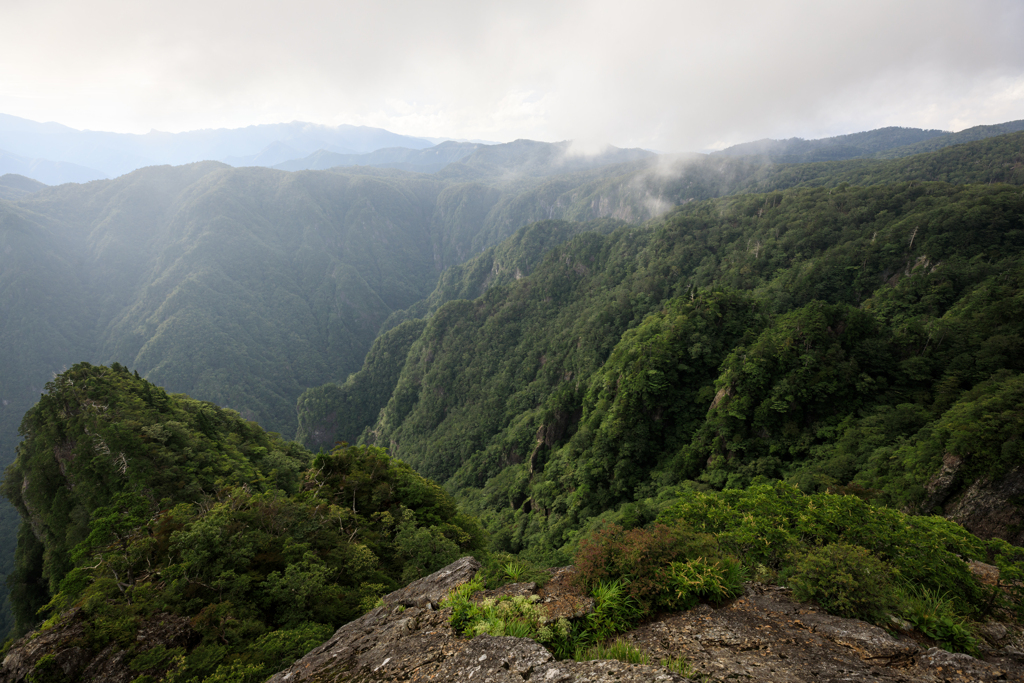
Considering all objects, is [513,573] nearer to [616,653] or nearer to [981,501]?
[616,653]

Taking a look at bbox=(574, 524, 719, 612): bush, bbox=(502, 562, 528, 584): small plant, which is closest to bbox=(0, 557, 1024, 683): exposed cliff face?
bbox=(574, 524, 719, 612): bush

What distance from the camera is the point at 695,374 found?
46781 millimetres

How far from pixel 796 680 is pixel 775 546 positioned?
6.54 metres

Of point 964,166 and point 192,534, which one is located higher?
point 964,166

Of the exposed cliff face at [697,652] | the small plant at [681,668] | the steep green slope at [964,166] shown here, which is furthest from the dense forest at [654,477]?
the steep green slope at [964,166]

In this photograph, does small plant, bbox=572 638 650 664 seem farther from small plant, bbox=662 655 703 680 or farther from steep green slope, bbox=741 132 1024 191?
steep green slope, bbox=741 132 1024 191

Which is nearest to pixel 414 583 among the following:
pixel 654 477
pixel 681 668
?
pixel 681 668

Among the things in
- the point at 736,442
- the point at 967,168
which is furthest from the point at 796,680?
the point at 967,168

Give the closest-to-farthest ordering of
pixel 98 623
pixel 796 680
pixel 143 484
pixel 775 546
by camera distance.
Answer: pixel 796 680 < pixel 775 546 < pixel 98 623 < pixel 143 484

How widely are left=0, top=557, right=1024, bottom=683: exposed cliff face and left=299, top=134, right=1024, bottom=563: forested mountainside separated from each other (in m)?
18.1

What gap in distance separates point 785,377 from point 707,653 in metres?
36.5

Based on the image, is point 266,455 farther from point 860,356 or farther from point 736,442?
point 860,356

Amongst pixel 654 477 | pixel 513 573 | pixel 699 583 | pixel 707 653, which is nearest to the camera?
pixel 707 653

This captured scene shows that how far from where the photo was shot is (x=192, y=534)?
16688 mm
